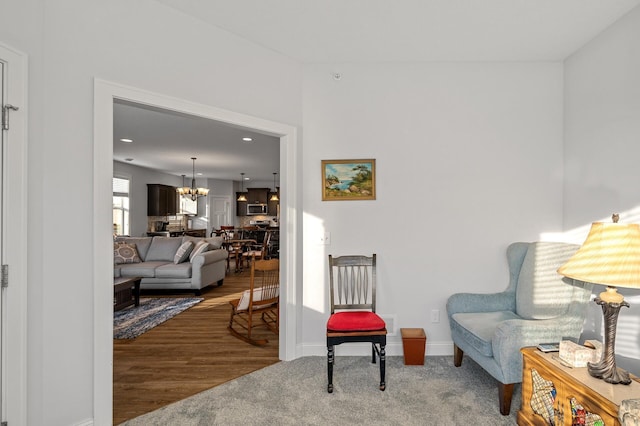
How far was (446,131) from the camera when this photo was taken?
10.5 feet

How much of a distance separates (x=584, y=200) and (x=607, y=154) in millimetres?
427

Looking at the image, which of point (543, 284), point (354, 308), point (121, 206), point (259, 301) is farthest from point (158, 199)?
point (543, 284)

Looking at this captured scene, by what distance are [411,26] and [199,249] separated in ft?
16.2

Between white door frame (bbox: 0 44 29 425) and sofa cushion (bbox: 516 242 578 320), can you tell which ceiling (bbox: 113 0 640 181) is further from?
sofa cushion (bbox: 516 242 578 320)

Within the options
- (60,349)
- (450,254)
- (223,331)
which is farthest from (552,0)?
(223,331)

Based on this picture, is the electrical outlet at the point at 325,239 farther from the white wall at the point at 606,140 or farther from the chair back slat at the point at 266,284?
the white wall at the point at 606,140

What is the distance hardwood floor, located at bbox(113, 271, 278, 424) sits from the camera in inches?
99.3

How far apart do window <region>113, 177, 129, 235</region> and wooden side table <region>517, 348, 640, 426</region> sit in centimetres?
866

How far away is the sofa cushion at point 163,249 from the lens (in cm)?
623

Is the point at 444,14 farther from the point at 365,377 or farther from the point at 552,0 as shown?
the point at 365,377

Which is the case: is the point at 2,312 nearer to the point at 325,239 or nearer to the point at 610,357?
the point at 325,239

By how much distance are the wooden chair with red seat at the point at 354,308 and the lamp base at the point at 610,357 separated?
1281 mm

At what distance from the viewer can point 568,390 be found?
175 cm

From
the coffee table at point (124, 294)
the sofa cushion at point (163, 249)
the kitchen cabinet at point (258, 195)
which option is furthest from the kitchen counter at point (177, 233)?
the coffee table at point (124, 294)
